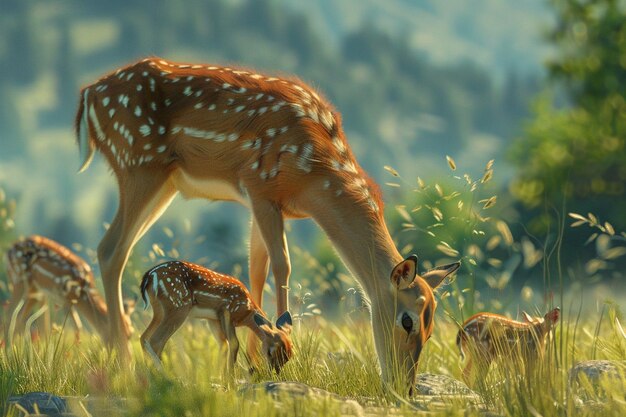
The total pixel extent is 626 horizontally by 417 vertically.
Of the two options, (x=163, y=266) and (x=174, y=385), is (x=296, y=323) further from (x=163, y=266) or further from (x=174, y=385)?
(x=174, y=385)

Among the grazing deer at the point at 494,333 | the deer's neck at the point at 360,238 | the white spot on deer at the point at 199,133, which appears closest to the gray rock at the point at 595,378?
the grazing deer at the point at 494,333

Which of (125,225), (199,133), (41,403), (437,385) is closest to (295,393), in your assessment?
(41,403)

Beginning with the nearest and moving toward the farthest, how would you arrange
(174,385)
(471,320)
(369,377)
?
(174,385) → (369,377) → (471,320)

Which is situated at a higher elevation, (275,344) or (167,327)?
(167,327)

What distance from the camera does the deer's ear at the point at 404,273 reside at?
574 centimetres

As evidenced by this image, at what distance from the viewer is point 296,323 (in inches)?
264

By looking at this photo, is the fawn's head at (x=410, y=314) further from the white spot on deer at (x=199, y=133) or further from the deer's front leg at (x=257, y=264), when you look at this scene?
the white spot on deer at (x=199, y=133)

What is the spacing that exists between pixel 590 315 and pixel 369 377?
15.6 ft

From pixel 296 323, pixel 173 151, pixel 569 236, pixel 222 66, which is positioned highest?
pixel 569 236

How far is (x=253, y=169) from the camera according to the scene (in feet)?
23.0

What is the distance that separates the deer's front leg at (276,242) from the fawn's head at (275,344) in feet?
1.40

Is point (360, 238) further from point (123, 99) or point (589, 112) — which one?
point (589, 112)

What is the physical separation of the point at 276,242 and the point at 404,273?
1.22m

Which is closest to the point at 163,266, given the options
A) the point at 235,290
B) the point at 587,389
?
the point at 235,290
